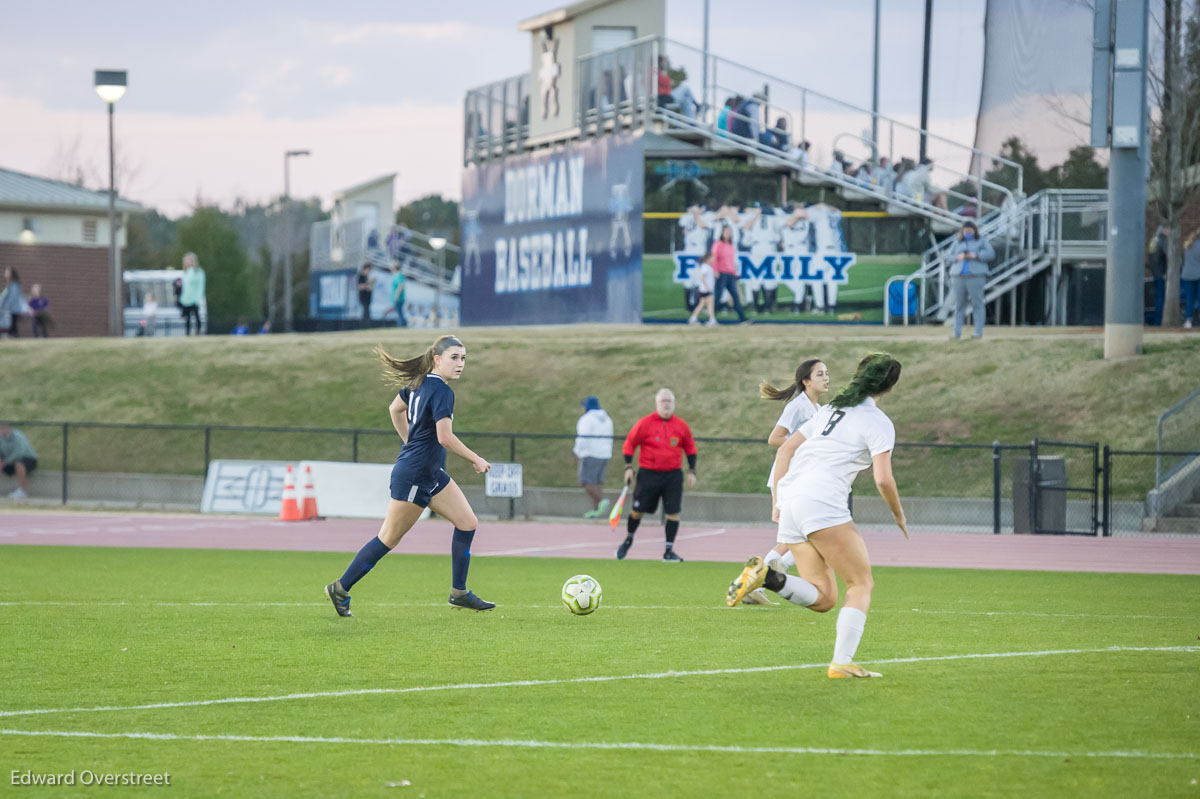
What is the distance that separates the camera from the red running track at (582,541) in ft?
60.0

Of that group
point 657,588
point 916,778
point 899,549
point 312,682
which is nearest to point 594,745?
point 916,778

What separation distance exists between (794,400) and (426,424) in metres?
3.68

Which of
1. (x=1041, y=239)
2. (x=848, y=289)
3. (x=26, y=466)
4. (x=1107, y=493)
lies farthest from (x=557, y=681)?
(x=848, y=289)

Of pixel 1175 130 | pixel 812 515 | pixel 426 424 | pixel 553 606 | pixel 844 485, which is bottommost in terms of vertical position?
pixel 553 606

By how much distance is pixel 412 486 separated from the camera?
418 inches

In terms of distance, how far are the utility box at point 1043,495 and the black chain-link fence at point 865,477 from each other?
0.01 metres

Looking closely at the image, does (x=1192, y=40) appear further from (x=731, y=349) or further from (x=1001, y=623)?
(x=1001, y=623)

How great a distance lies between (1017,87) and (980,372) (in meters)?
13.1

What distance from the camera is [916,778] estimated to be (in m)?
5.90

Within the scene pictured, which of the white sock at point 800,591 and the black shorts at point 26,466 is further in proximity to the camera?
the black shorts at point 26,466

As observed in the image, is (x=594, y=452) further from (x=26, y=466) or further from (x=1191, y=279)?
(x=1191, y=279)

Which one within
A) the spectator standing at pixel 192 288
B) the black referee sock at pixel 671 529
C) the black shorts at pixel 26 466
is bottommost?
the black shorts at pixel 26 466

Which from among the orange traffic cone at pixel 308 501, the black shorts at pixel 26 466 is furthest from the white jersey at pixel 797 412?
the black shorts at pixel 26 466

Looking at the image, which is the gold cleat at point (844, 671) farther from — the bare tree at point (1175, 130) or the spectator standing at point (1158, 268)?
the bare tree at point (1175, 130)
